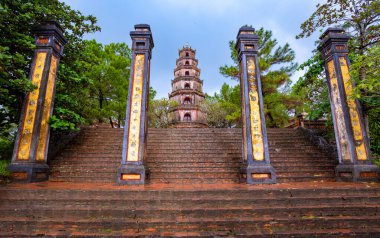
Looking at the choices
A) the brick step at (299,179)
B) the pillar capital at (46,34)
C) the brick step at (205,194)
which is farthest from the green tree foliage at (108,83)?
the brick step at (299,179)

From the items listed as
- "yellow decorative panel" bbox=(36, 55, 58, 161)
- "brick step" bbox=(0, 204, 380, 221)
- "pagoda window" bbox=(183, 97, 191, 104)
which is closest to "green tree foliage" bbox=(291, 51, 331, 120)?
"brick step" bbox=(0, 204, 380, 221)

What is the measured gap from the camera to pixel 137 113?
577cm

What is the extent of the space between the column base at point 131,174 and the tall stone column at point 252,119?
8.72 ft

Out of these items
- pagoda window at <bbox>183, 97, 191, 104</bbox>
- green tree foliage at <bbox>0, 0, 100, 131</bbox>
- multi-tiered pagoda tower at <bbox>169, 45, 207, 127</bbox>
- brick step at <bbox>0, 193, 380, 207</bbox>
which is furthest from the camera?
pagoda window at <bbox>183, 97, 191, 104</bbox>

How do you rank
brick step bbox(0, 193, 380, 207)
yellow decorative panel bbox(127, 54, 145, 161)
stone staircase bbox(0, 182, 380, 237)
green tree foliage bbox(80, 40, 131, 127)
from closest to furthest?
1. stone staircase bbox(0, 182, 380, 237)
2. brick step bbox(0, 193, 380, 207)
3. yellow decorative panel bbox(127, 54, 145, 161)
4. green tree foliage bbox(80, 40, 131, 127)

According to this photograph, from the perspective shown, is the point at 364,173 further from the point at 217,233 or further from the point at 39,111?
the point at 39,111

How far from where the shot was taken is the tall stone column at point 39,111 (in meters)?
5.27

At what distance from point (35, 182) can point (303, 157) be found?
783cm

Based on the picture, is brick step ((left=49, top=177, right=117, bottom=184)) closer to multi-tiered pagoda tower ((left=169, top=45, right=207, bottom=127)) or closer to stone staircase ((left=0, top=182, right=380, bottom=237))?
stone staircase ((left=0, top=182, right=380, bottom=237))

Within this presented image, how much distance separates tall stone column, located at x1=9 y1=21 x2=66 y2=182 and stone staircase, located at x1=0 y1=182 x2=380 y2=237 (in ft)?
4.12

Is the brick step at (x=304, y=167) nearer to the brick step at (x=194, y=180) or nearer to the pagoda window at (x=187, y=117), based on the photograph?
the brick step at (x=194, y=180)

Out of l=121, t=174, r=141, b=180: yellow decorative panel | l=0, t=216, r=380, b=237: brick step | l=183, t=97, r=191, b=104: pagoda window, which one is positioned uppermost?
l=183, t=97, r=191, b=104: pagoda window

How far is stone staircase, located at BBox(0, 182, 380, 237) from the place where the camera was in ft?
10.8

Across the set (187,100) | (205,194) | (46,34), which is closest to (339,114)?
(205,194)
